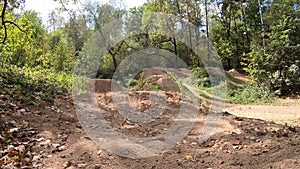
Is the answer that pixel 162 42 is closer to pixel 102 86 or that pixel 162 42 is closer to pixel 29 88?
pixel 102 86

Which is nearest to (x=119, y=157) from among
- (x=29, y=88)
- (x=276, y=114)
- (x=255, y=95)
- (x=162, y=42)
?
(x=29, y=88)

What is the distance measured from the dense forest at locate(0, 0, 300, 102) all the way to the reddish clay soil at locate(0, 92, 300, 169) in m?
0.95

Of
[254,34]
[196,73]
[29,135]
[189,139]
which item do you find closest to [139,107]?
[189,139]

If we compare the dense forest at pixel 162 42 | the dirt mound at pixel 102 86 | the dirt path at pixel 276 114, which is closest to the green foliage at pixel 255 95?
the dense forest at pixel 162 42

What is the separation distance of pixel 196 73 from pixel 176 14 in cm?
620

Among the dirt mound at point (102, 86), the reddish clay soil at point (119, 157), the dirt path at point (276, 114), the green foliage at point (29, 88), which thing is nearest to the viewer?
the reddish clay soil at point (119, 157)

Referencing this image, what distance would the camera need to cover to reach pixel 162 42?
691 inches

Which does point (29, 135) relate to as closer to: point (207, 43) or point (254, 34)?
point (207, 43)

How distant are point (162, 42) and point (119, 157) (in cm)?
1517

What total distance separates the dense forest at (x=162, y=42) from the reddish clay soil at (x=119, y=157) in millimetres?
952

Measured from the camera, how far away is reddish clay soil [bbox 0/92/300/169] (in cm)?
266

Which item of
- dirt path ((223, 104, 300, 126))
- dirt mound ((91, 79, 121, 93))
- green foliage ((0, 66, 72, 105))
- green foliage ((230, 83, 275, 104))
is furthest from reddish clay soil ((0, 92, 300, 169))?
green foliage ((230, 83, 275, 104))

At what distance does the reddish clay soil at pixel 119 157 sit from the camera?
2.66 meters

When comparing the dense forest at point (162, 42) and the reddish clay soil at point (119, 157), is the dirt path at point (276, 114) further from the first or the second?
the dense forest at point (162, 42)
